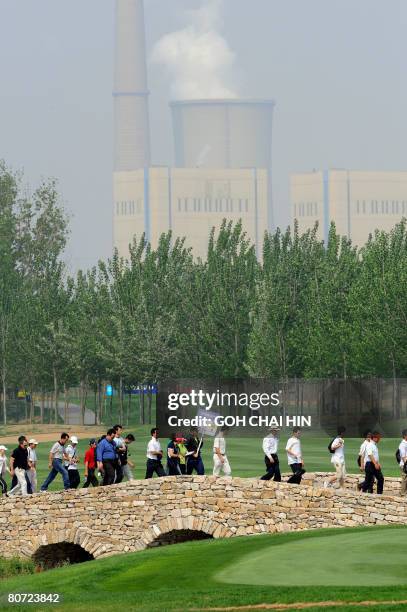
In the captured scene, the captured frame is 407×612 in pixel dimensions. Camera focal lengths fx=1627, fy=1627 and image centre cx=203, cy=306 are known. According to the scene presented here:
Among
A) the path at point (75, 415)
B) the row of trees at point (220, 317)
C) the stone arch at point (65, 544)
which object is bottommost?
the stone arch at point (65, 544)

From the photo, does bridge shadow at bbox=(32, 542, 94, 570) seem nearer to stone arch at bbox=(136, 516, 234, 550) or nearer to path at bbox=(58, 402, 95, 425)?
stone arch at bbox=(136, 516, 234, 550)

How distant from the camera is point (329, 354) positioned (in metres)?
84.4

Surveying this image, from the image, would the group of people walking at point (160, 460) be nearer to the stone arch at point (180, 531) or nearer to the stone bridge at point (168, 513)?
the stone bridge at point (168, 513)

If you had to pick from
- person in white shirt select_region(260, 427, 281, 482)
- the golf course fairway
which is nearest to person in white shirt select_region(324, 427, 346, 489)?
person in white shirt select_region(260, 427, 281, 482)

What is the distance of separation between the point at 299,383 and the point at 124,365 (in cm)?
3392

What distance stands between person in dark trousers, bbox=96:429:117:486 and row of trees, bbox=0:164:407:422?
35.4 metres

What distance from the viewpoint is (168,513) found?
4781cm

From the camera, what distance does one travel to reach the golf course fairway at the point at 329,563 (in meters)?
31.3

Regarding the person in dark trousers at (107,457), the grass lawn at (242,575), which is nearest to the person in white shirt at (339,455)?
the grass lawn at (242,575)

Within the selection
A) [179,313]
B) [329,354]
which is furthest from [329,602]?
[179,313]

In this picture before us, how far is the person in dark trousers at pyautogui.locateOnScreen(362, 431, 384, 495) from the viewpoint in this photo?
44.2m

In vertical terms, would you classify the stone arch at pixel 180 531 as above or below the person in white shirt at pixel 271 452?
below

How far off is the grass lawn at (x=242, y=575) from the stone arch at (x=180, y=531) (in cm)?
364

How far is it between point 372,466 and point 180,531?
7.23 m
